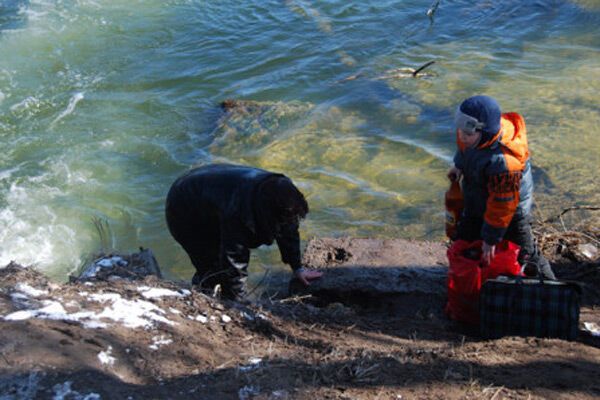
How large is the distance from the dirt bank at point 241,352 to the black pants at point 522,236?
503 millimetres

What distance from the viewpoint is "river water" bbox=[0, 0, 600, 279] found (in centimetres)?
781

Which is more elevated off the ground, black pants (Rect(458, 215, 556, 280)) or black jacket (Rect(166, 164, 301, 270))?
black jacket (Rect(166, 164, 301, 270))

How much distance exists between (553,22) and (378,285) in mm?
9291

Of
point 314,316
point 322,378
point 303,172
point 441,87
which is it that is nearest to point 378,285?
point 314,316

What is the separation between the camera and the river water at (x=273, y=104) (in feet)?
25.6

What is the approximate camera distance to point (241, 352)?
392 cm

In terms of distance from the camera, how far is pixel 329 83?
11.1 meters

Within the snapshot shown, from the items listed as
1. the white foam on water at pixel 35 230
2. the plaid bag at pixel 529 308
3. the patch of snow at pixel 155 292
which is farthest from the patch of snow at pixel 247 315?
the white foam on water at pixel 35 230

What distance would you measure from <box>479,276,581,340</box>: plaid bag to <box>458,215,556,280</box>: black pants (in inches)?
11.2

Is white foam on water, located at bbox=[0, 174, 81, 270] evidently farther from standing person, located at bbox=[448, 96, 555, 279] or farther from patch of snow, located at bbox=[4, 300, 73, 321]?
standing person, located at bbox=[448, 96, 555, 279]

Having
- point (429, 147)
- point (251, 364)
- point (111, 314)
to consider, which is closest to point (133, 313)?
point (111, 314)

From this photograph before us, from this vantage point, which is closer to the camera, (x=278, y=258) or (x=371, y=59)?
(x=278, y=258)

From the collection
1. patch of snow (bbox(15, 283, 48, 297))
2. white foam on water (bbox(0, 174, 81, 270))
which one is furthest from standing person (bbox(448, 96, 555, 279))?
white foam on water (bbox(0, 174, 81, 270))

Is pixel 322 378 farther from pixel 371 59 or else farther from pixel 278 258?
pixel 371 59
